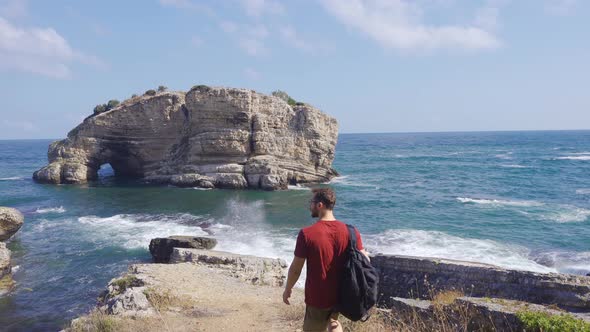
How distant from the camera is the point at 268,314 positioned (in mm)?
9531

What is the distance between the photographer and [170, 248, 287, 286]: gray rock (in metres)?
13.4

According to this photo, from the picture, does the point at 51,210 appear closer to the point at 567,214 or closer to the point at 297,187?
the point at 297,187

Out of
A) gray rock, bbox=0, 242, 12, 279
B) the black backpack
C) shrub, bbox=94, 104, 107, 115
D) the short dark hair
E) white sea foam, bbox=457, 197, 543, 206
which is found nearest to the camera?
the black backpack

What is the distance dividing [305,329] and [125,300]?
222 inches

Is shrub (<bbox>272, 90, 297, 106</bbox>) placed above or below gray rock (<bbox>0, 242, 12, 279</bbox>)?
above

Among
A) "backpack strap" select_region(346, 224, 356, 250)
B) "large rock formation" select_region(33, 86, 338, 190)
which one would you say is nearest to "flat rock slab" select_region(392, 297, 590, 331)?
"backpack strap" select_region(346, 224, 356, 250)

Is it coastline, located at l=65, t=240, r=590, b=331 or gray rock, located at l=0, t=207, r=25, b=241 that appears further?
gray rock, located at l=0, t=207, r=25, b=241

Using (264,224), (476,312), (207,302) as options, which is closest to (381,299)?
(476,312)

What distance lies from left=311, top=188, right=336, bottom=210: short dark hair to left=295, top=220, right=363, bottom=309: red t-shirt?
8.3 inches

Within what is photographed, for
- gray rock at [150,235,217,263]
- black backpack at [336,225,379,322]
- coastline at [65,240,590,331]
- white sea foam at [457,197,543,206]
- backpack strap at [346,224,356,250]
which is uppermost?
backpack strap at [346,224,356,250]

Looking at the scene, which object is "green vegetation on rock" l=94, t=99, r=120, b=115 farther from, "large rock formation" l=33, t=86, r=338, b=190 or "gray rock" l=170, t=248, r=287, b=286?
"gray rock" l=170, t=248, r=287, b=286

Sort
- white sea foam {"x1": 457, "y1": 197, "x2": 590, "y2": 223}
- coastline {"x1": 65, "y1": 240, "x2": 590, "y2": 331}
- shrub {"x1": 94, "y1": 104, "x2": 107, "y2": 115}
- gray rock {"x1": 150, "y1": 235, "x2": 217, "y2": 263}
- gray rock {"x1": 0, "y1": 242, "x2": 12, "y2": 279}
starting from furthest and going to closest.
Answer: shrub {"x1": 94, "y1": 104, "x2": 107, "y2": 115}
white sea foam {"x1": 457, "y1": 197, "x2": 590, "y2": 223}
gray rock {"x1": 150, "y1": 235, "x2": 217, "y2": 263}
gray rock {"x1": 0, "y1": 242, "x2": 12, "y2": 279}
coastline {"x1": 65, "y1": 240, "x2": 590, "y2": 331}

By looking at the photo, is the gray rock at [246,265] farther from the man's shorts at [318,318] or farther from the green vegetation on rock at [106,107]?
the green vegetation on rock at [106,107]

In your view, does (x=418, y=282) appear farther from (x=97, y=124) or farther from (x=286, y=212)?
(x=97, y=124)
